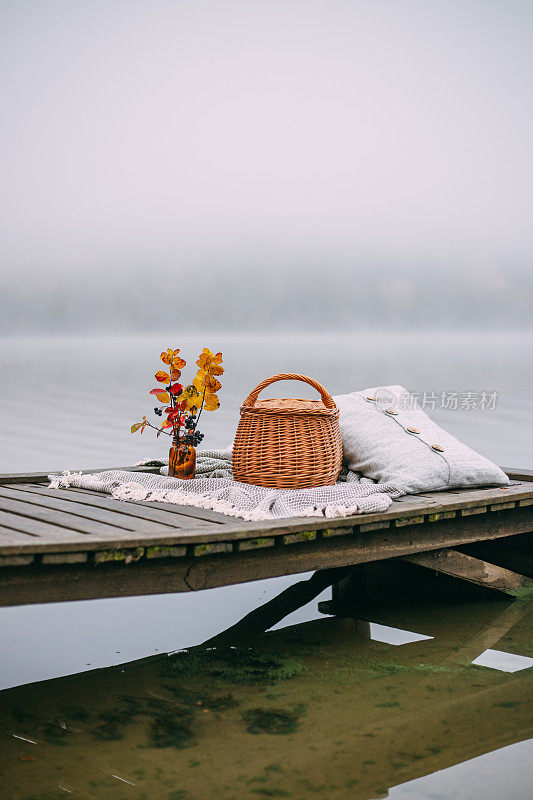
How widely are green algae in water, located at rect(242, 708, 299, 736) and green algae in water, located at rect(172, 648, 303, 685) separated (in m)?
0.30

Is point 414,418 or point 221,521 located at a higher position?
point 414,418

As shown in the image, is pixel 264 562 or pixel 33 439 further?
pixel 33 439

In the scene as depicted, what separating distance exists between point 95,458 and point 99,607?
6.37m

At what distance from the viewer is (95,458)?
35.1 ft

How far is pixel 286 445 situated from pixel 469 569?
1.14m

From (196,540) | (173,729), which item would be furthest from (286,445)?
(173,729)

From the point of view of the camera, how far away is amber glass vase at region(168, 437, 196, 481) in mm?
4234

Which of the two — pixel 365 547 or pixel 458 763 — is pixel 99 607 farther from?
pixel 458 763

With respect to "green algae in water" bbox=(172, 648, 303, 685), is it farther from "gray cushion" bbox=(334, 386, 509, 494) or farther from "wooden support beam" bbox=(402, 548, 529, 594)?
"gray cushion" bbox=(334, 386, 509, 494)

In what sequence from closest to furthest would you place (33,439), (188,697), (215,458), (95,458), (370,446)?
(188,697)
(370,446)
(215,458)
(95,458)
(33,439)

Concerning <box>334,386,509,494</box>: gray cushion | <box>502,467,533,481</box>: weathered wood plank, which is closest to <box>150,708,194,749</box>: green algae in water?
<box>334,386,509,494</box>: gray cushion

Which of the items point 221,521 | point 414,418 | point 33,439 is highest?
point 414,418

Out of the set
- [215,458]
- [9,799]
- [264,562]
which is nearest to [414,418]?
[215,458]

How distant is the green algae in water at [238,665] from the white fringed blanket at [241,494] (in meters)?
0.66
